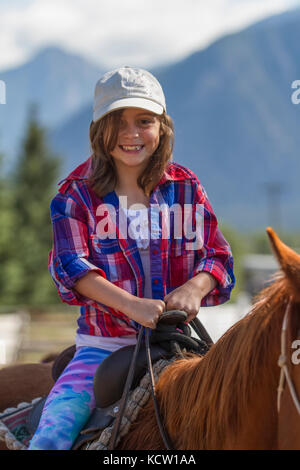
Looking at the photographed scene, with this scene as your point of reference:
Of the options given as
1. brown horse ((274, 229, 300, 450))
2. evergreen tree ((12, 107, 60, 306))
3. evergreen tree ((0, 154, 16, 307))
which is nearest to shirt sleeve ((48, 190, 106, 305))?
Answer: brown horse ((274, 229, 300, 450))

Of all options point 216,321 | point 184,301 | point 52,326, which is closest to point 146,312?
point 184,301

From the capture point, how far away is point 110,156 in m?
2.44

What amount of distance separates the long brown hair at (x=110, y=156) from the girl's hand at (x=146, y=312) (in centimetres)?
54

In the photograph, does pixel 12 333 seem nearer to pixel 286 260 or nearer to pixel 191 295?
pixel 191 295

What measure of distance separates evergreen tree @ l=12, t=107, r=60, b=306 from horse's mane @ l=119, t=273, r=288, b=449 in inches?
981

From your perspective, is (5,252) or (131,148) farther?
(5,252)

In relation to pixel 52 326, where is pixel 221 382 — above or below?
above

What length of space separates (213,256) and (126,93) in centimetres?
76

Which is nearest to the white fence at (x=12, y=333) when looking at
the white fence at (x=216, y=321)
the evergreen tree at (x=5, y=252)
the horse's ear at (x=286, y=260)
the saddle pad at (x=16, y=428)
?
the white fence at (x=216, y=321)

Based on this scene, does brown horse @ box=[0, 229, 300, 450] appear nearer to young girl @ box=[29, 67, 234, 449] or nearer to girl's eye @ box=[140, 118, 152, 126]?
young girl @ box=[29, 67, 234, 449]

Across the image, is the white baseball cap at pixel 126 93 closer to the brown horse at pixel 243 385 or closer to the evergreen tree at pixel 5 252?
the brown horse at pixel 243 385

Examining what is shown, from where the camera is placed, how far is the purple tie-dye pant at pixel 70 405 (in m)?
2.06

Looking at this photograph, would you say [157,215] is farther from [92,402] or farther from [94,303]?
[92,402]

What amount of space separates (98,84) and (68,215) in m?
0.56
